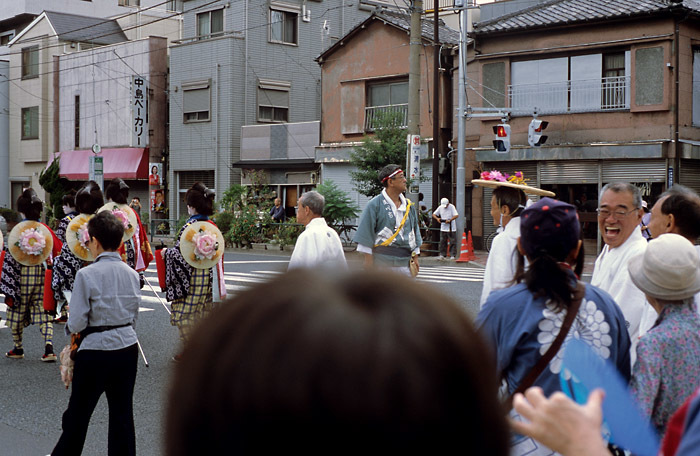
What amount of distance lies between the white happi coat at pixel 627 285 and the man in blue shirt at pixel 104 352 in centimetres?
280

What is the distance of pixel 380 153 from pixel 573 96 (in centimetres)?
605

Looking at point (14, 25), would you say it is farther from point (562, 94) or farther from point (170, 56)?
point (562, 94)

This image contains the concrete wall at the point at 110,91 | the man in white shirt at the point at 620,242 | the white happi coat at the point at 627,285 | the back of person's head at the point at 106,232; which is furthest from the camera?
the concrete wall at the point at 110,91

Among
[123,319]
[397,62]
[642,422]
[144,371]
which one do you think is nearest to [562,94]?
[397,62]

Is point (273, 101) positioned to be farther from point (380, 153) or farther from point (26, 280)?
point (26, 280)

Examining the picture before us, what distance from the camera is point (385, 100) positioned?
28484mm

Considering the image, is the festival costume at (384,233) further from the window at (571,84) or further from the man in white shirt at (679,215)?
the window at (571,84)

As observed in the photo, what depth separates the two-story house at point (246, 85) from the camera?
31594mm

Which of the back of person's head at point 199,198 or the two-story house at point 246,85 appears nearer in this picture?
the back of person's head at point 199,198

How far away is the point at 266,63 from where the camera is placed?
32844 millimetres

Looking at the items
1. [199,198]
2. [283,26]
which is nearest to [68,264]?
[199,198]

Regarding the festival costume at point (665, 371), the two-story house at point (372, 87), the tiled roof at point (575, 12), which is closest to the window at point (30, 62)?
the two-story house at point (372, 87)

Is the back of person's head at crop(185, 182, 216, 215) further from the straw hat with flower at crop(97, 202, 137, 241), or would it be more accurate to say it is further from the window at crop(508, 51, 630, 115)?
the window at crop(508, 51, 630, 115)

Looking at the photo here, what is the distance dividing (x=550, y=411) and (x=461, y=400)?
461 mm
